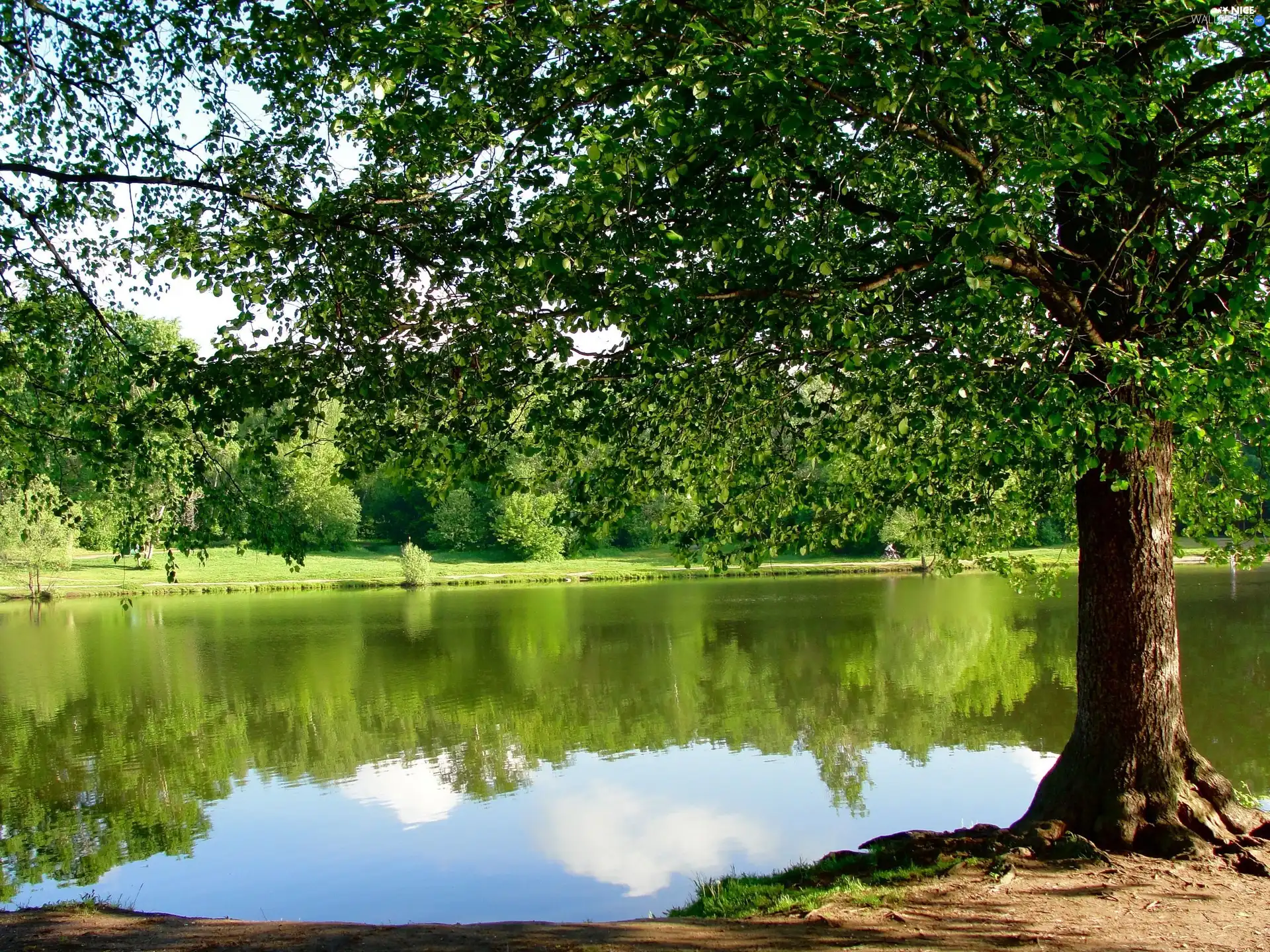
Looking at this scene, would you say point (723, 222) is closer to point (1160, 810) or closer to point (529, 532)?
point (1160, 810)

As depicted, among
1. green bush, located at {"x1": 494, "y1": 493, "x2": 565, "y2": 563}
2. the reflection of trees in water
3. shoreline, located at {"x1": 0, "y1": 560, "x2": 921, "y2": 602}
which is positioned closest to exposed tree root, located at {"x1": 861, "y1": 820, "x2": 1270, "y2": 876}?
the reflection of trees in water

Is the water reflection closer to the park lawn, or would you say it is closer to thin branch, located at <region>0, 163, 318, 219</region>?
thin branch, located at <region>0, 163, 318, 219</region>

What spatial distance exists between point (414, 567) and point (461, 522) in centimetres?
1639

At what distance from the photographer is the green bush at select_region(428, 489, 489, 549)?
221ft

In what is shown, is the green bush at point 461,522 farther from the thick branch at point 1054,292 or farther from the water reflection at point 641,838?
the thick branch at point 1054,292

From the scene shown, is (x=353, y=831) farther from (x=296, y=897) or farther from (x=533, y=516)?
(x=533, y=516)

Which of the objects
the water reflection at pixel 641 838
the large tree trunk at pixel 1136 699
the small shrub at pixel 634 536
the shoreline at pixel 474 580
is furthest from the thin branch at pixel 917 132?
the small shrub at pixel 634 536

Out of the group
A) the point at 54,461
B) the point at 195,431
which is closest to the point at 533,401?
the point at 195,431

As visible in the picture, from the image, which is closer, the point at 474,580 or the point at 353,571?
the point at 474,580

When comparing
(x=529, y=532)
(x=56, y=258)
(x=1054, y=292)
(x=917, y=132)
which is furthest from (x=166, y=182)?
(x=529, y=532)

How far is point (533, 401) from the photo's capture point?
8992mm

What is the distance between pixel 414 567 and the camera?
5138cm

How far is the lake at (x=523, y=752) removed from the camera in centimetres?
1077

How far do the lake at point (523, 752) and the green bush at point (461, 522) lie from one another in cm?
3737
